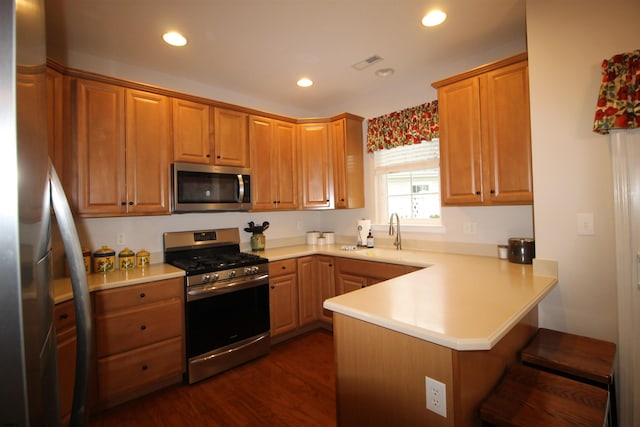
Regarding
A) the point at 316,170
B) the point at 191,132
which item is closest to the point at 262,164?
the point at 316,170

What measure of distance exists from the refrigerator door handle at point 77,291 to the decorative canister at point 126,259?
6.68ft

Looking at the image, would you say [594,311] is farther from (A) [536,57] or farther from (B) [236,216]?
(B) [236,216]

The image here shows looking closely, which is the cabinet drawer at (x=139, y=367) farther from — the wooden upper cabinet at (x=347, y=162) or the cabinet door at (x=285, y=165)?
the wooden upper cabinet at (x=347, y=162)

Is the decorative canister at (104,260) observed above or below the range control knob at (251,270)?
above

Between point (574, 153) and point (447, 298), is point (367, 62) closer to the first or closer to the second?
point (574, 153)

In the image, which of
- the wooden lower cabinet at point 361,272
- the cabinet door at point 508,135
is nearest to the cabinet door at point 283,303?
the wooden lower cabinet at point 361,272

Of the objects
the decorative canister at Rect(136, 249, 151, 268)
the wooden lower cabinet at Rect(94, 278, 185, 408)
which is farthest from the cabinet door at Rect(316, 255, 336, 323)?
the decorative canister at Rect(136, 249, 151, 268)

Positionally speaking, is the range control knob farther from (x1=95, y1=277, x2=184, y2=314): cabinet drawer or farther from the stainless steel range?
(x1=95, y1=277, x2=184, y2=314): cabinet drawer

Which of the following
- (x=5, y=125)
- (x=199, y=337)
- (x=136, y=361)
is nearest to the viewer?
(x=5, y=125)

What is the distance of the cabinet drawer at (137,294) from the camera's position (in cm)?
206

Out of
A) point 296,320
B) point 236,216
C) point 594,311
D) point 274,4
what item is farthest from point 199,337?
point 594,311

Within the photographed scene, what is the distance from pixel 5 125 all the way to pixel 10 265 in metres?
0.21

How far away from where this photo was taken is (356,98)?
12.2 ft

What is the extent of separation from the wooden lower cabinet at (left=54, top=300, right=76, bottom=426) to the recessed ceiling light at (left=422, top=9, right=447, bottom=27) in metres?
2.88
